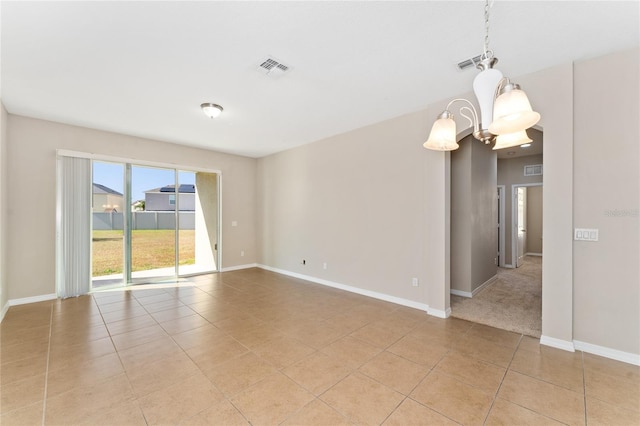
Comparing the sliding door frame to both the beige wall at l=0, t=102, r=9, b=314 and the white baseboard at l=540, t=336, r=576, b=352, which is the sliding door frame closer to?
the beige wall at l=0, t=102, r=9, b=314

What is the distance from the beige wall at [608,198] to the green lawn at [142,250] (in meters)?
6.66

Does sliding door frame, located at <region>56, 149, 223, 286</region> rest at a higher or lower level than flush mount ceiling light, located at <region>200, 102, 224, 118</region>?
lower

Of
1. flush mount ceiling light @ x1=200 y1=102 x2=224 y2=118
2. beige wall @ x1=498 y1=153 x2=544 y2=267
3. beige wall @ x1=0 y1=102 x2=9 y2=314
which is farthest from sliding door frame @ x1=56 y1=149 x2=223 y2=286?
beige wall @ x1=498 y1=153 x2=544 y2=267

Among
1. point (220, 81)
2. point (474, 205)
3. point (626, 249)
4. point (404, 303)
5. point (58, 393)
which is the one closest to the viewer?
point (58, 393)

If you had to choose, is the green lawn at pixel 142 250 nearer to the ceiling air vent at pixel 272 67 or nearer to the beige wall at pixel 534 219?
the ceiling air vent at pixel 272 67

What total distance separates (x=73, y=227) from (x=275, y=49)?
4727mm

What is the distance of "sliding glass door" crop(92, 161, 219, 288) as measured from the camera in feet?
16.2

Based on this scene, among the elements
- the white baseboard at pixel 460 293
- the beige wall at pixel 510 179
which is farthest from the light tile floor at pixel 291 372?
the beige wall at pixel 510 179

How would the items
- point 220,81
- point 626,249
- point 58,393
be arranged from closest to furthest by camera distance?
1. point 58,393
2. point 626,249
3. point 220,81

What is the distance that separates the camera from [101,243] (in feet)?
15.9

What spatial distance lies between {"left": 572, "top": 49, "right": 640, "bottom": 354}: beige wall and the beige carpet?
0.70 metres

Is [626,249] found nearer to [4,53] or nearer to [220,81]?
[220,81]

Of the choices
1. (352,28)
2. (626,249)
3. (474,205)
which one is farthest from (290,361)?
(474,205)

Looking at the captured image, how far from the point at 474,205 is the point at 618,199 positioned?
2.31m
